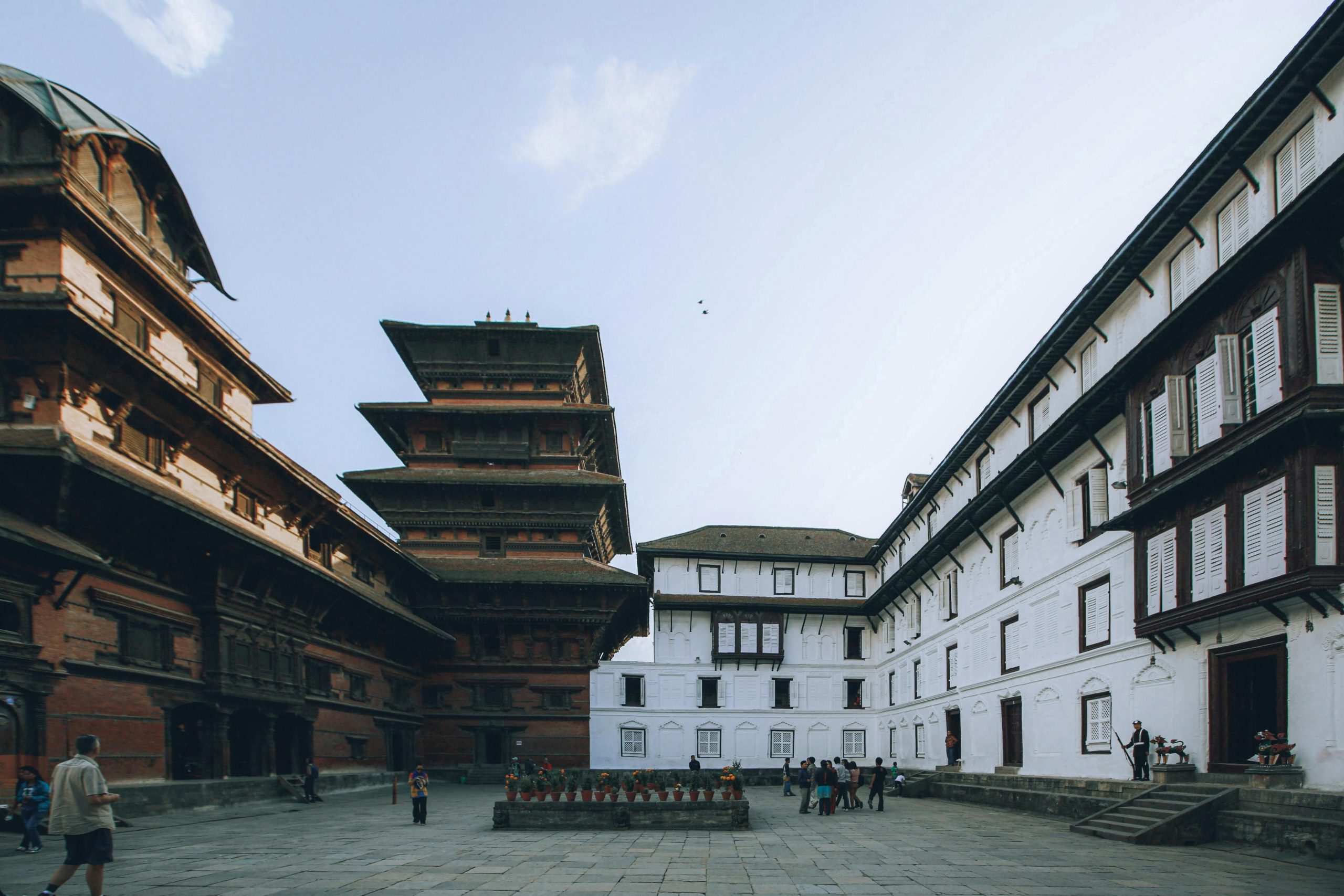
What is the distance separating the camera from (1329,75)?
1556cm

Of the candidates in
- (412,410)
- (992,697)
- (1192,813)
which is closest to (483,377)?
(412,410)

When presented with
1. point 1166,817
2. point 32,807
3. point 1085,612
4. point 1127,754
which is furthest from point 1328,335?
point 32,807

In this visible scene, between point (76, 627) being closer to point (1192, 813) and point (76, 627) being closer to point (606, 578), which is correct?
point (1192, 813)

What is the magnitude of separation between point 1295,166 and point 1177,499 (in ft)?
21.0

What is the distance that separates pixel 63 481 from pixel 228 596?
24.0ft

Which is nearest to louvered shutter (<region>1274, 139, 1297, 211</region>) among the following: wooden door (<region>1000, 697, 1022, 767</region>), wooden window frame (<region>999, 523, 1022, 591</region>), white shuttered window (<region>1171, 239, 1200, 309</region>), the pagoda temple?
white shuttered window (<region>1171, 239, 1200, 309</region>)

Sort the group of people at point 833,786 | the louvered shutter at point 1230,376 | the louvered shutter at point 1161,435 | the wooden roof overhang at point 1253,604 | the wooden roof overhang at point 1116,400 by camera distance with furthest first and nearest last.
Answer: the group of people at point 833,786, the louvered shutter at point 1161,435, the louvered shutter at point 1230,376, the wooden roof overhang at point 1116,400, the wooden roof overhang at point 1253,604

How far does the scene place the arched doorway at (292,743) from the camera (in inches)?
1148

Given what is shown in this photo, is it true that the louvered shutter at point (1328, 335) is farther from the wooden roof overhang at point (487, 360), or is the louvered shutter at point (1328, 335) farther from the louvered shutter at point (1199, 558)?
the wooden roof overhang at point (487, 360)

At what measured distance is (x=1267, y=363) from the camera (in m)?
16.5

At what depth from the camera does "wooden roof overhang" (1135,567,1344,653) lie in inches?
583

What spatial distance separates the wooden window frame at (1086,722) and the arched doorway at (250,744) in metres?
21.3

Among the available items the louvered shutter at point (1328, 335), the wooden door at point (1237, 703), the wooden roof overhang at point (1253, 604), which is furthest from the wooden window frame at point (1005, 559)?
the louvered shutter at point (1328, 335)

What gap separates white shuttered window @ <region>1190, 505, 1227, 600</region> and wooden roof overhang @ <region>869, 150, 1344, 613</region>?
3.22 feet
